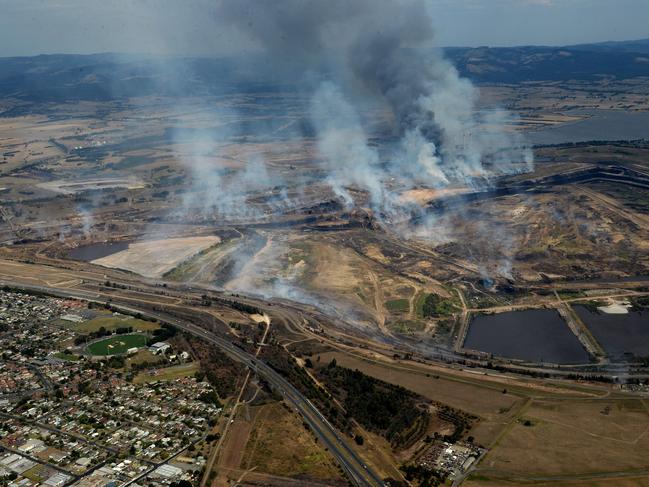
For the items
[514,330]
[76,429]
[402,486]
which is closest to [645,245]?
[514,330]

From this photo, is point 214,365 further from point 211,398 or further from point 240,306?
point 240,306

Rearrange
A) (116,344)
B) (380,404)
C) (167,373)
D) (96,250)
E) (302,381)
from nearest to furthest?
(380,404) < (302,381) < (167,373) < (116,344) < (96,250)

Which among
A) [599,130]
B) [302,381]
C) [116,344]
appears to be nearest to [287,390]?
[302,381]

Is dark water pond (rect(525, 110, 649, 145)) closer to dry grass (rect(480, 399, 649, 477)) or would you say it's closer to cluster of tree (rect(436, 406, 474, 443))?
dry grass (rect(480, 399, 649, 477))

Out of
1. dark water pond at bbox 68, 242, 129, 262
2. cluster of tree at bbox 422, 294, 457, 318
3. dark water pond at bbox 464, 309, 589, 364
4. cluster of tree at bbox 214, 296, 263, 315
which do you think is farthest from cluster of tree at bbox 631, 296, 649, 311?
dark water pond at bbox 68, 242, 129, 262

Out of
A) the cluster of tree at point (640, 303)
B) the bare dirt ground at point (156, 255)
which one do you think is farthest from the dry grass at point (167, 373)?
the cluster of tree at point (640, 303)

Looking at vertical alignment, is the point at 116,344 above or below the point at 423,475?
above
